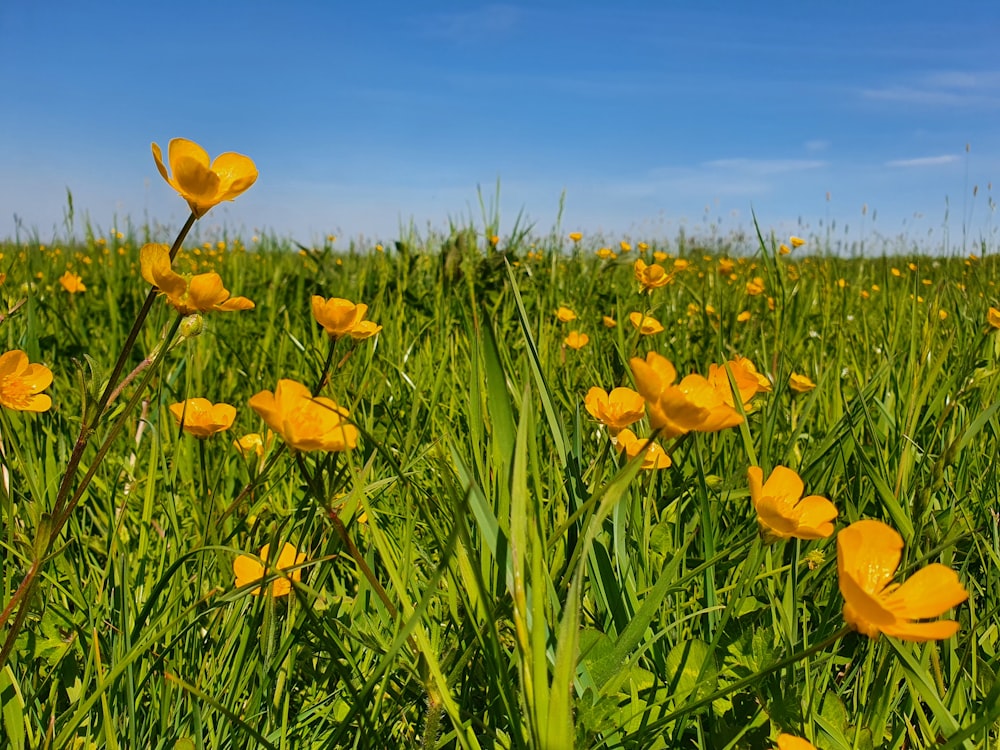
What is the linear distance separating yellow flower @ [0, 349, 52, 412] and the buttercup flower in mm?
874

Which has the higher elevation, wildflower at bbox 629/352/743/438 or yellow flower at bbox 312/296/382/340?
yellow flower at bbox 312/296/382/340

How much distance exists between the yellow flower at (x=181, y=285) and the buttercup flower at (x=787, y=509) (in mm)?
672

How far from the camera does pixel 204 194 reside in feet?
2.97

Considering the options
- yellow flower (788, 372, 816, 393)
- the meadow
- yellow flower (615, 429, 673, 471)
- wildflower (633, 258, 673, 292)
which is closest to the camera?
the meadow

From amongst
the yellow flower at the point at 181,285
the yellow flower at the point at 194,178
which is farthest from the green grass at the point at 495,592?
the yellow flower at the point at 194,178

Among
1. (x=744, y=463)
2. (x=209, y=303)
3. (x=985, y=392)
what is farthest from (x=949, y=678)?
(x=209, y=303)

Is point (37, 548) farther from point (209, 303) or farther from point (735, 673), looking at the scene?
point (735, 673)

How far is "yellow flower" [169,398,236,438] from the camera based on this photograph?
1.13 meters

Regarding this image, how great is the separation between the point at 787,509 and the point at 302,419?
0.56m

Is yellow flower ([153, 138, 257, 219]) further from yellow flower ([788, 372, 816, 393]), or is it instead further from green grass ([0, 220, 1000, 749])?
yellow flower ([788, 372, 816, 393])

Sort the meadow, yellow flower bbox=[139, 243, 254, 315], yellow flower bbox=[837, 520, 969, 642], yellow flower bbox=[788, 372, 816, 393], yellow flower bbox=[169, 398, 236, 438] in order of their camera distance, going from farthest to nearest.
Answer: yellow flower bbox=[788, 372, 816, 393] < yellow flower bbox=[169, 398, 236, 438] < yellow flower bbox=[139, 243, 254, 315] < the meadow < yellow flower bbox=[837, 520, 969, 642]

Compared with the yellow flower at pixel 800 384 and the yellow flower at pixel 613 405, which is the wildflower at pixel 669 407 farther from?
the yellow flower at pixel 800 384

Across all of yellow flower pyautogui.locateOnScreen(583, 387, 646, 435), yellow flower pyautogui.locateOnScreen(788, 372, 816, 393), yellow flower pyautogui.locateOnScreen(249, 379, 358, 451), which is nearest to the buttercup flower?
yellow flower pyautogui.locateOnScreen(583, 387, 646, 435)

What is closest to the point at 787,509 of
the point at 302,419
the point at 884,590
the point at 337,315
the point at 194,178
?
the point at 884,590
